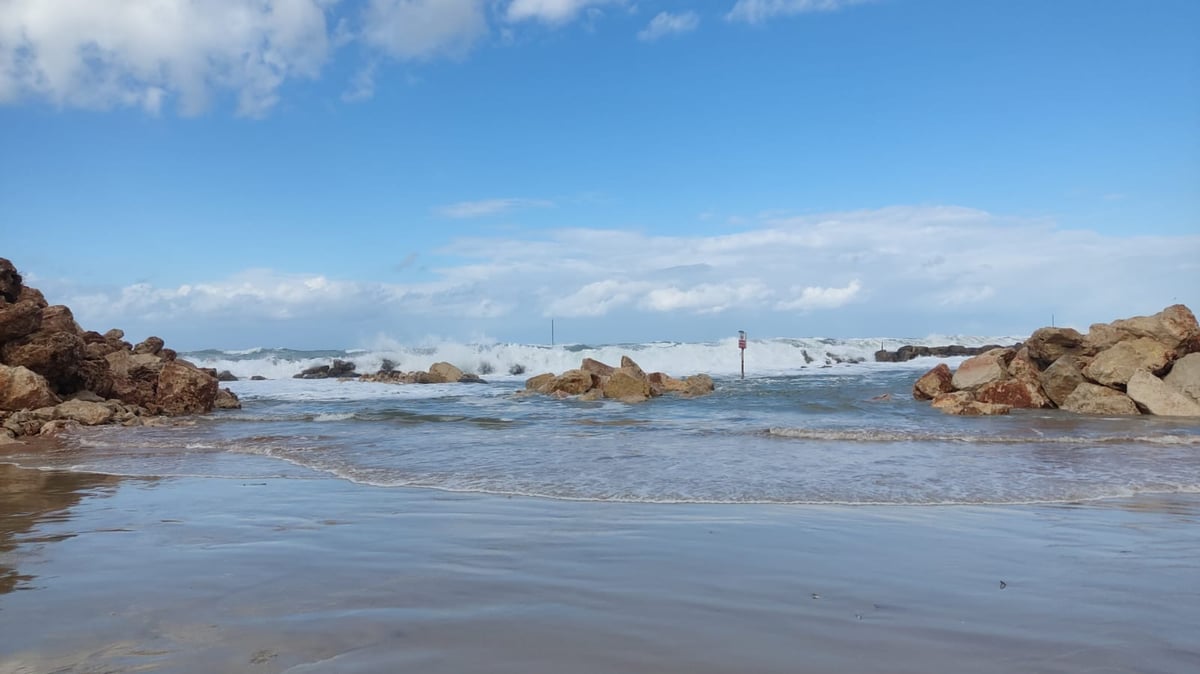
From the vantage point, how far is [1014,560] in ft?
13.5

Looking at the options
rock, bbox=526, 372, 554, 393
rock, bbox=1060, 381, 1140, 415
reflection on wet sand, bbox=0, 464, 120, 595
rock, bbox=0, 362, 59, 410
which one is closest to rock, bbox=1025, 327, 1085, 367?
rock, bbox=1060, 381, 1140, 415

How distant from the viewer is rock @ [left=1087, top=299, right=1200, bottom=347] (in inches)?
606

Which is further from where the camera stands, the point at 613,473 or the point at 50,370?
the point at 50,370

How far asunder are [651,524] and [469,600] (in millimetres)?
2120

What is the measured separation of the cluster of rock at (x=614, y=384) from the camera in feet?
66.9

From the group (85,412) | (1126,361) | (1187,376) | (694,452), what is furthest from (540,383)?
(1187,376)

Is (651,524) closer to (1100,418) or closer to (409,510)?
(409,510)

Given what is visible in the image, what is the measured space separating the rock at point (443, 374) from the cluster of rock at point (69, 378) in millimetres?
10602

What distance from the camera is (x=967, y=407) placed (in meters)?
14.9

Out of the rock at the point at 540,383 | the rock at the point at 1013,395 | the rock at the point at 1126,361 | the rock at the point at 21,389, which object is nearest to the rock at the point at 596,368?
the rock at the point at 540,383

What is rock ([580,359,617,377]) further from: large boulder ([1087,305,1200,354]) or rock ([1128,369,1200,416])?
rock ([1128,369,1200,416])

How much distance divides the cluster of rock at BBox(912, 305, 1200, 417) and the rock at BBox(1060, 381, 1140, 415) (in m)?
0.02

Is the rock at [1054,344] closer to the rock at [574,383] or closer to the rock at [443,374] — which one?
the rock at [574,383]

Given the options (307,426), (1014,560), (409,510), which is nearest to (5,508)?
(409,510)
